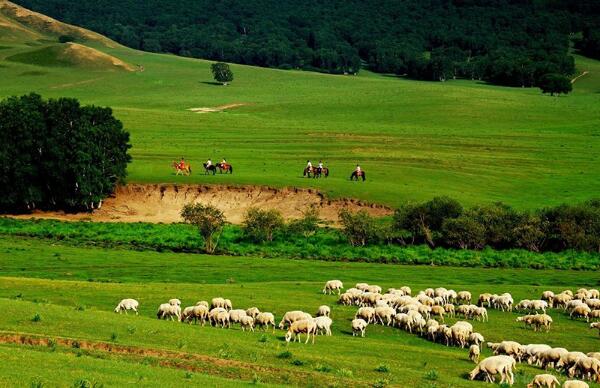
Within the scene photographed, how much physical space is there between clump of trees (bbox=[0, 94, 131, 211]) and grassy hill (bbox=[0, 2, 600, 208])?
5.81m

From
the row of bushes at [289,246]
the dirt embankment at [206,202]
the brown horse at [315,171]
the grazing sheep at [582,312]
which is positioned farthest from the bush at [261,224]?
the grazing sheep at [582,312]

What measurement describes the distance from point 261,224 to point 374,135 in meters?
56.2

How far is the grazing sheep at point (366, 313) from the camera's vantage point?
40188 mm

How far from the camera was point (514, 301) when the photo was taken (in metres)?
47.7

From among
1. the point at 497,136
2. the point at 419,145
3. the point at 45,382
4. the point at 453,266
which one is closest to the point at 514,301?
the point at 453,266

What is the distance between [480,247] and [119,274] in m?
27.0

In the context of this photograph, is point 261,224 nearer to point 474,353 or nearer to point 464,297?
point 464,297

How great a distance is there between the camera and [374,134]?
12269 centimetres

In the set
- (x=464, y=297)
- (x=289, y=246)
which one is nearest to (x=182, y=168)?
(x=289, y=246)

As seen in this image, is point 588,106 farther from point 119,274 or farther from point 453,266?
point 119,274

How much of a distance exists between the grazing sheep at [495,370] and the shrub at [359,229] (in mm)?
36368

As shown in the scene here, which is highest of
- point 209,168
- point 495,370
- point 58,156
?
point 495,370

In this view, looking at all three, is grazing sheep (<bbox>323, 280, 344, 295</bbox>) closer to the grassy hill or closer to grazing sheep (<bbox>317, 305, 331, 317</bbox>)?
A: grazing sheep (<bbox>317, 305, 331, 317</bbox>)

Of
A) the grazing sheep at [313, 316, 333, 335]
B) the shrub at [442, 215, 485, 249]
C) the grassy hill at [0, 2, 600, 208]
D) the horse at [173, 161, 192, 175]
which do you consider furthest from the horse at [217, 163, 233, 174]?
the grazing sheep at [313, 316, 333, 335]
